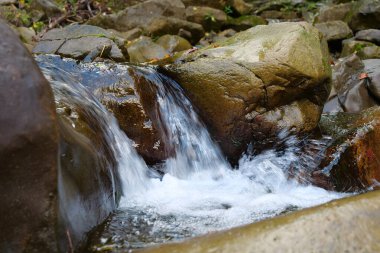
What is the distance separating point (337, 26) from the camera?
11.8 meters

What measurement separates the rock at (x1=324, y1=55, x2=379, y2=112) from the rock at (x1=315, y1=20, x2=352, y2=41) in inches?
140

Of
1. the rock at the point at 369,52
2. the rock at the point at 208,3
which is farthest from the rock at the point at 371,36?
the rock at the point at 208,3

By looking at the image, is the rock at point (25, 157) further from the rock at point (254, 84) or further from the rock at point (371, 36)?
the rock at point (371, 36)

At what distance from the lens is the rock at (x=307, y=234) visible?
1.98 meters

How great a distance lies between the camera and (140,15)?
1214cm

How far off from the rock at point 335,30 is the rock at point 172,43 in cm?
381

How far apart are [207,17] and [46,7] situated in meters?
4.66

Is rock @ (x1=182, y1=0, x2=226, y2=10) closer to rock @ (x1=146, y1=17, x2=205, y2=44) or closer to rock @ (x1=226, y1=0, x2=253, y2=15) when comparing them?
rock @ (x1=226, y1=0, x2=253, y2=15)

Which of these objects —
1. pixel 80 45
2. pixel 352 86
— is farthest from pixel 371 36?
pixel 80 45

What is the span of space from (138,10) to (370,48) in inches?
246

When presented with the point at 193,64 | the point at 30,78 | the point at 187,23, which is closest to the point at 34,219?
the point at 30,78

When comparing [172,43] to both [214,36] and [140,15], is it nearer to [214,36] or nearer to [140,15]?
[140,15]

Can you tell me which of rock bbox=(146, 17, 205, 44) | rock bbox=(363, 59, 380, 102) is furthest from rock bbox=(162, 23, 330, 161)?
rock bbox=(146, 17, 205, 44)

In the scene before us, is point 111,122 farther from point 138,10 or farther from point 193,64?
point 138,10
